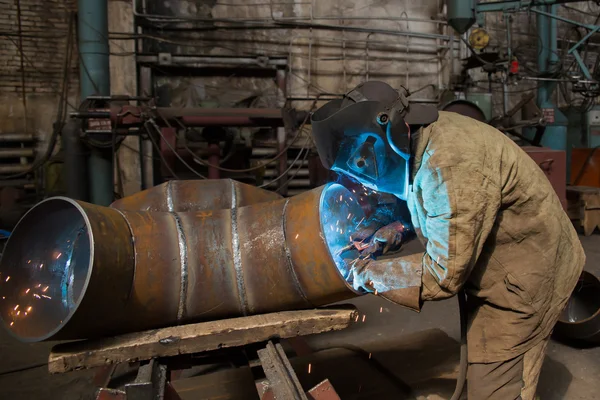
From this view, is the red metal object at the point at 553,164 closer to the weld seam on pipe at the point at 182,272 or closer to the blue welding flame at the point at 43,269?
the weld seam on pipe at the point at 182,272

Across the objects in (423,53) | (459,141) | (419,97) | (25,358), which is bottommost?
(25,358)

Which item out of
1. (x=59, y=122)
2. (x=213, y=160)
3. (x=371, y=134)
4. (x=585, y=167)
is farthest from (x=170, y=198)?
(x=585, y=167)

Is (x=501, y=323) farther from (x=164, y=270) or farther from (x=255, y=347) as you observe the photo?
(x=164, y=270)

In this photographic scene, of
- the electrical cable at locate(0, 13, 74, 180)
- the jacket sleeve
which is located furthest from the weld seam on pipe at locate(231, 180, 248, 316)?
the electrical cable at locate(0, 13, 74, 180)

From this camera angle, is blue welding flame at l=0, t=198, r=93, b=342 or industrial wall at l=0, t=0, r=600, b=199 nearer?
blue welding flame at l=0, t=198, r=93, b=342

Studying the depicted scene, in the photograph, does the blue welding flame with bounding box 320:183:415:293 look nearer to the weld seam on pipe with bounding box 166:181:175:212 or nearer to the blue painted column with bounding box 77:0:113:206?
Result: the weld seam on pipe with bounding box 166:181:175:212

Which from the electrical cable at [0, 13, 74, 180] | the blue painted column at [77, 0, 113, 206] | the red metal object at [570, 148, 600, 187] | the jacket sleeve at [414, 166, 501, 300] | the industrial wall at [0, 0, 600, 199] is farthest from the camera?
the red metal object at [570, 148, 600, 187]

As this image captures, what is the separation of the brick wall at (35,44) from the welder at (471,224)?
632 centimetres

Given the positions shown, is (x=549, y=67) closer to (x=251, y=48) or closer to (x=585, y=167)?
(x=585, y=167)

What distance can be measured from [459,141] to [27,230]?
1778mm

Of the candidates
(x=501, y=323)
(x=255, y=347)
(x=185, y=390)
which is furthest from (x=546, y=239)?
(x=185, y=390)

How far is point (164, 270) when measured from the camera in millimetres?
1918

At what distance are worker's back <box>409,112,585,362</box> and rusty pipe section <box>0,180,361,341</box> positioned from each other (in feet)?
1.78

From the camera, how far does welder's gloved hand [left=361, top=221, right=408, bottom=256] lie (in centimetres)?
199
